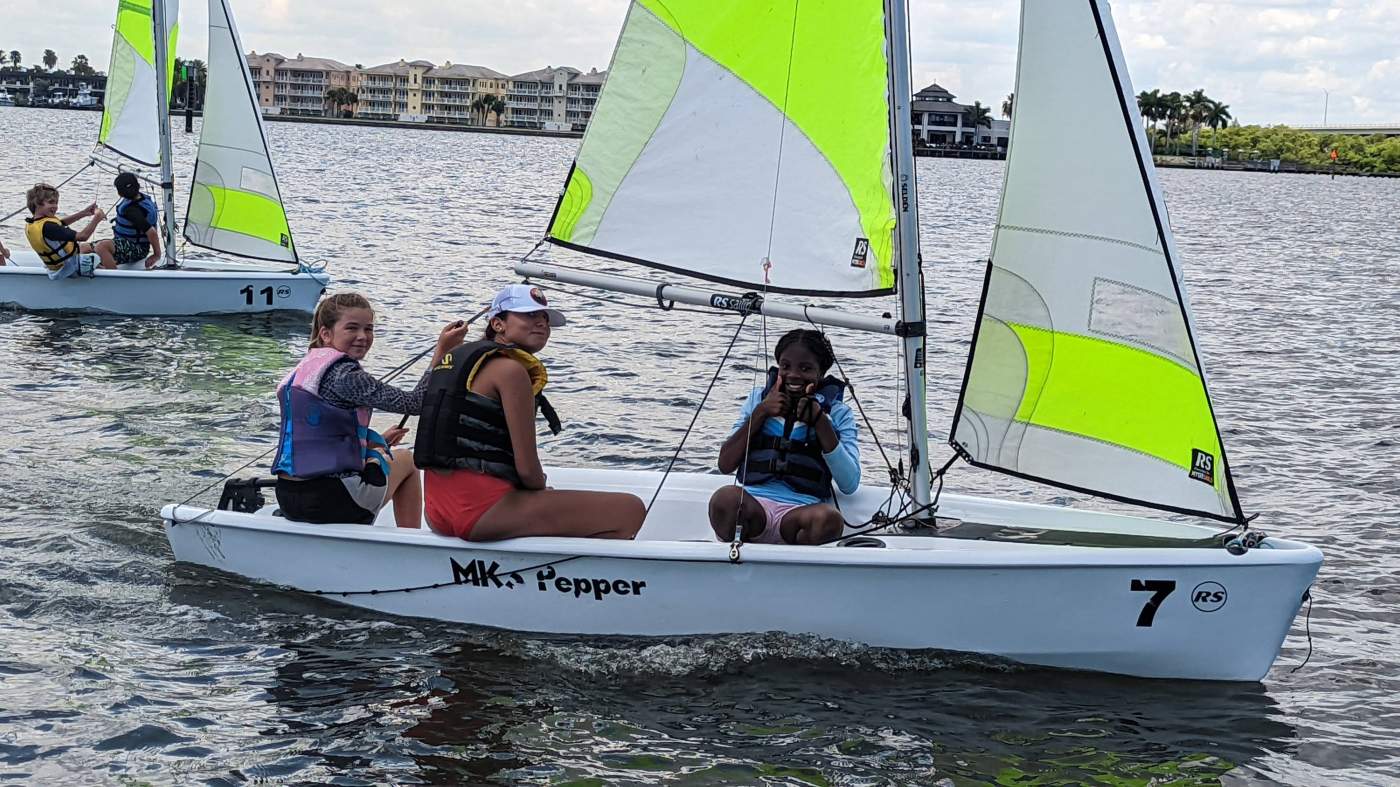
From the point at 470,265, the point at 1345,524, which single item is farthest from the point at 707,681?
the point at 470,265

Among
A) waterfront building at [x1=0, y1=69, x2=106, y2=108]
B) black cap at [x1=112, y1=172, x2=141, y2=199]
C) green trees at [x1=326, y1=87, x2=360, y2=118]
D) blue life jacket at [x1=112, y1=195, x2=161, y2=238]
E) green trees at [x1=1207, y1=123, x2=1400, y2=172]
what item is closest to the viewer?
black cap at [x1=112, y1=172, x2=141, y2=199]

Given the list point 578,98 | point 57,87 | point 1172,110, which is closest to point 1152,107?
point 1172,110

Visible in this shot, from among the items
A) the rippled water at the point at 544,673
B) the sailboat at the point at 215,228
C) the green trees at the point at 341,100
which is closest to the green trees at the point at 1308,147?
the green trees at the point at 341,100

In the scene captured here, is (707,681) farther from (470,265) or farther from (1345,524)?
(470,265)

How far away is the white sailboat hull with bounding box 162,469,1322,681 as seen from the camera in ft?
18.0

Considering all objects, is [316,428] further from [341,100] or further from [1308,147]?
[341,100]

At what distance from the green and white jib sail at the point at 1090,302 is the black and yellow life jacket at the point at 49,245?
10312 mm

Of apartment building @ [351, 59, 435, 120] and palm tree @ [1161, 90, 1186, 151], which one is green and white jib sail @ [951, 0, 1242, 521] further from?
apartment building @ [351, 59, 435, 120]

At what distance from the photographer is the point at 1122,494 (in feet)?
18.8

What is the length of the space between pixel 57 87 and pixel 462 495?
186545 millimetres

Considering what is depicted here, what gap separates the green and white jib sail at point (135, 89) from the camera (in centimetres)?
1497

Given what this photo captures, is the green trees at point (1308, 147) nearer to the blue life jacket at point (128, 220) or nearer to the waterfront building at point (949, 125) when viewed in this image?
the waterfront building at point (949, 125)

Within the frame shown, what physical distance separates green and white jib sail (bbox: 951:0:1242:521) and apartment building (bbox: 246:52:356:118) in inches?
6947

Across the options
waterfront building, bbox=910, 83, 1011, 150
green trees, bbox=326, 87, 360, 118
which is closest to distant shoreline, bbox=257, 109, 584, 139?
green trees, bbox=326, 87, 360, 118
